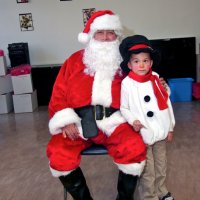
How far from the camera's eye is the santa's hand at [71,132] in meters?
1.69

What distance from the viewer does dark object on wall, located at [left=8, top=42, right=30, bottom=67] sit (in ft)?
14.4

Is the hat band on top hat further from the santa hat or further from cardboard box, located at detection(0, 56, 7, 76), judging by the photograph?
cardboard box, located at detection(0, 56, 7, 76)

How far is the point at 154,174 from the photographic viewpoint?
5.62 ft

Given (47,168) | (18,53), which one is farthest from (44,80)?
(47,168)

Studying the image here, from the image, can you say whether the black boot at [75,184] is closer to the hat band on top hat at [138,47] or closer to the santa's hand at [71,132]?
the santa's hand at [71,132]

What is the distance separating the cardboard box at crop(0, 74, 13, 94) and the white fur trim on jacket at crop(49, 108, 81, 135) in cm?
274

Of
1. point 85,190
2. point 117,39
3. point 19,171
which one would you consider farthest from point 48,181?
point 117,39

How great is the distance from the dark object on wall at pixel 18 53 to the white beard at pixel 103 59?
9.02 feet

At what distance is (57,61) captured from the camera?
4723 millimetres

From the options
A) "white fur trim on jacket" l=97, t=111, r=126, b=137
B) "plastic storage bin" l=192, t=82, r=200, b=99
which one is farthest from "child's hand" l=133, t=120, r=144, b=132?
"plastic storage bin" l=192, t=82, r=200, b=99

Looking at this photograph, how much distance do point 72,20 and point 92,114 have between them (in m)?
3.10

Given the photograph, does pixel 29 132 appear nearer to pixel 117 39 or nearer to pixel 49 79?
pixel 49 79

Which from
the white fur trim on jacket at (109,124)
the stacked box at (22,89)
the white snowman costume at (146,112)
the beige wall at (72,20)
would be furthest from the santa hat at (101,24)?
the beige wall at (72,20)

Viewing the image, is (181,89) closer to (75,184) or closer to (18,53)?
(18,53)
